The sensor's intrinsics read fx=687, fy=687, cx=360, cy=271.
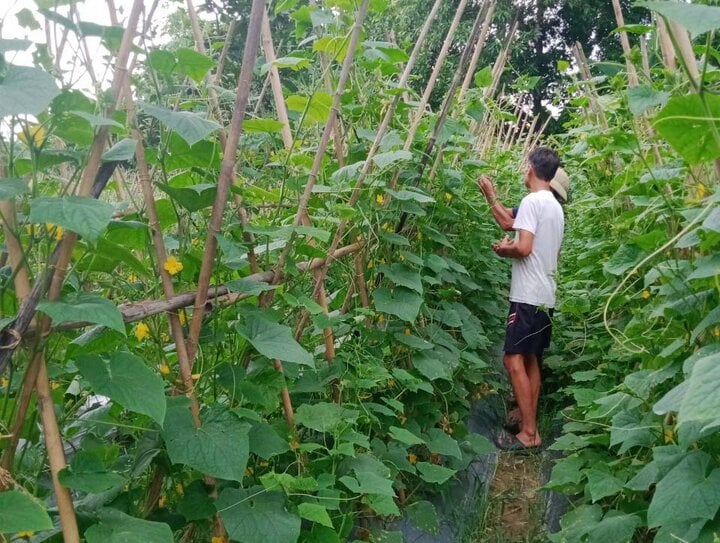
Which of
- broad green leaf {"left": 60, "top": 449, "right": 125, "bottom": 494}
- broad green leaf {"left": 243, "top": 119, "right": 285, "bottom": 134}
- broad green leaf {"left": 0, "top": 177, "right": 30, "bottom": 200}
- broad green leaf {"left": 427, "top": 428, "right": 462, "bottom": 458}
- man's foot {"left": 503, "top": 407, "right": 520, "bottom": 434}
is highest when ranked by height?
broad green leaf {"left": 0, "top": 177, "right": 30, "bottom": 200}

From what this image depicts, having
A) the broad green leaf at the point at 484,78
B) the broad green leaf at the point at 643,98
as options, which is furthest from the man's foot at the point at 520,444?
the broad green leaf at the point at 643,98

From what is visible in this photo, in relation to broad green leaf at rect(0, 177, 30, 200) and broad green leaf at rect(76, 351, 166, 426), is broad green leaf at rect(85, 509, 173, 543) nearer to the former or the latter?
broad green leaf at rect(76, 351, 166, 426)

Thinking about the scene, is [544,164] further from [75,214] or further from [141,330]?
[75,214]

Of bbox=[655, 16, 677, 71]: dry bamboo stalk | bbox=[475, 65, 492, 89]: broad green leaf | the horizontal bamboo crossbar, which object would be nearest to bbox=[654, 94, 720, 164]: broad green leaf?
bbox=[655, 16, 677, 71]: dry bamboo stalk

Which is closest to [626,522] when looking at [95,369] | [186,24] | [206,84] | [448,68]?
[95,369]

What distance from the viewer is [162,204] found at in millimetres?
1508

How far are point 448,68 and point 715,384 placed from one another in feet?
37.8

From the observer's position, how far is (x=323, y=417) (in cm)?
179

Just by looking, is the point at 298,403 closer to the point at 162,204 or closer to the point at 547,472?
the point at 162,204

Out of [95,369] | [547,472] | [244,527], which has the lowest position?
[547,472]

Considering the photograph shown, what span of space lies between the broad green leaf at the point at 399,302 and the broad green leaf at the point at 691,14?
1433 mm

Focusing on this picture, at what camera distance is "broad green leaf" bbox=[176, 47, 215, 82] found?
4.37ft

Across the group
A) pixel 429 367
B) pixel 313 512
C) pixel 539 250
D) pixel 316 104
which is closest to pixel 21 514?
pixel 313 512

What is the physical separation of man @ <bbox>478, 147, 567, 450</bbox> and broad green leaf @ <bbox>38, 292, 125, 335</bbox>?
2.56 metres
